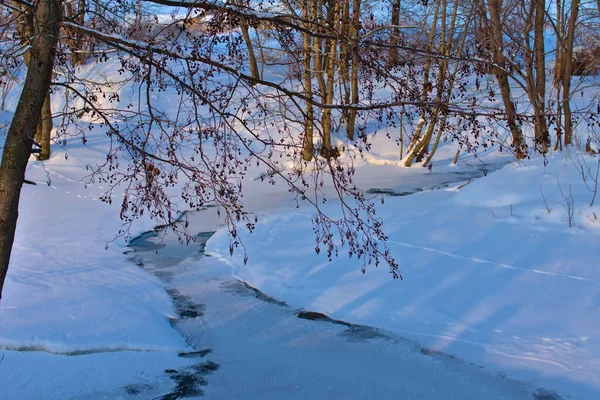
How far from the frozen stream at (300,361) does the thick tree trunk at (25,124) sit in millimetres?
2174

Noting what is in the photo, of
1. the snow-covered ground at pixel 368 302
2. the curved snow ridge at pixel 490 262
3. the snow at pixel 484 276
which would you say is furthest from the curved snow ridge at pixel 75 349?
the curved snow ridge at pixel 490 262

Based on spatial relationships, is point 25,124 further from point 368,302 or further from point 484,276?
point 484,276

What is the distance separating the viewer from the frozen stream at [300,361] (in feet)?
17.7

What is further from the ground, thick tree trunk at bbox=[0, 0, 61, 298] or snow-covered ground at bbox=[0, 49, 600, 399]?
thick tree trunk at bbox=[0, 0, 61, 298]

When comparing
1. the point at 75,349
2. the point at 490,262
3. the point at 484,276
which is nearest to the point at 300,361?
the point at 75,349

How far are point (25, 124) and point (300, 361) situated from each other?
3.46 m

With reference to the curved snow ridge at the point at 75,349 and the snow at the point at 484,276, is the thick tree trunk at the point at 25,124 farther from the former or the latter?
the snow at the point at 484,276

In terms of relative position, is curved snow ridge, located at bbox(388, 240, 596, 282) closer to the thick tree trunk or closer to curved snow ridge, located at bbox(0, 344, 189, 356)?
curved snow ridge, located at bbox(0, 344, 189, 356)

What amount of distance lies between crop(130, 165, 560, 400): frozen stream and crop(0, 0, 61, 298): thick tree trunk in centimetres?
217

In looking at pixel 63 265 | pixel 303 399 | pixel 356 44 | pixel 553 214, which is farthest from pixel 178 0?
pixel 553 214

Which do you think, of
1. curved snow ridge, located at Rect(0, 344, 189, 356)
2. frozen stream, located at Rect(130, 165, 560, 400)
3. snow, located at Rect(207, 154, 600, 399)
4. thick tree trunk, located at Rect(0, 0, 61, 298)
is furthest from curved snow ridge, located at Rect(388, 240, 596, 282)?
thick tree trunk, located at Rect(0, 0, 61, 298)

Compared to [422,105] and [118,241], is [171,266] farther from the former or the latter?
[422,105]

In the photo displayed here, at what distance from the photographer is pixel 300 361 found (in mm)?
6062

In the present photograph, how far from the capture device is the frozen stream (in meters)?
5.41
